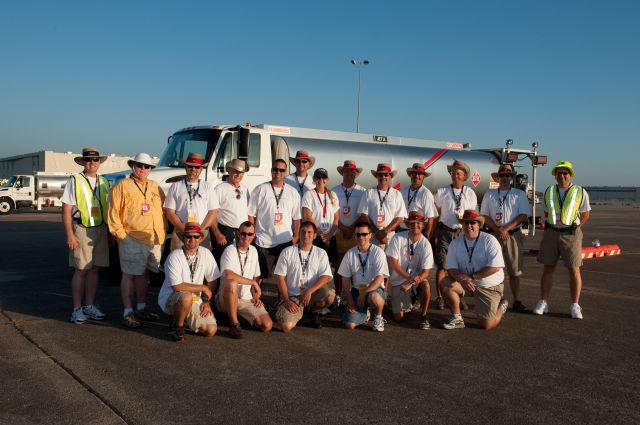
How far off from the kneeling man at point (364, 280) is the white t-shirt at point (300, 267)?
34 cm

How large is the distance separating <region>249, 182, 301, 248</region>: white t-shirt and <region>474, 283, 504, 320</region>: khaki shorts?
2619 mm

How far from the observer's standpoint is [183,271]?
20.7 ft

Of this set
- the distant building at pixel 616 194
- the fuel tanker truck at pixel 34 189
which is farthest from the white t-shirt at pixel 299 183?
the distant building at pixel 616 194

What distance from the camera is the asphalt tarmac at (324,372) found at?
4176mm

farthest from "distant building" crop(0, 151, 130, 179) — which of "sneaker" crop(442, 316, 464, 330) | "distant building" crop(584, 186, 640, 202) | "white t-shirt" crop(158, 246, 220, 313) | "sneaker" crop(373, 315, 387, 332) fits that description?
"distant building" crop(584, 186, 640, 202)

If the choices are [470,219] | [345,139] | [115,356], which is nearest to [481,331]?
[470,219]

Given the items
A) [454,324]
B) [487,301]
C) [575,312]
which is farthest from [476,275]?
[575,312]

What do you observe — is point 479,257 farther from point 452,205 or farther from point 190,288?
point 190,288

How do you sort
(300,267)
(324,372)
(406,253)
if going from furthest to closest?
(406,253)
(300,267)
(324,372)

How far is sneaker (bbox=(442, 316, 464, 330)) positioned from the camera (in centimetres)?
685

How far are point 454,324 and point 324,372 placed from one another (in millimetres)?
2400

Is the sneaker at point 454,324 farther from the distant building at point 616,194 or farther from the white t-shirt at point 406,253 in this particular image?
the distant building at point 616,194

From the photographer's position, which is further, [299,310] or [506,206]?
[506,206]

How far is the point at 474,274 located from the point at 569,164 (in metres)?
2.16
